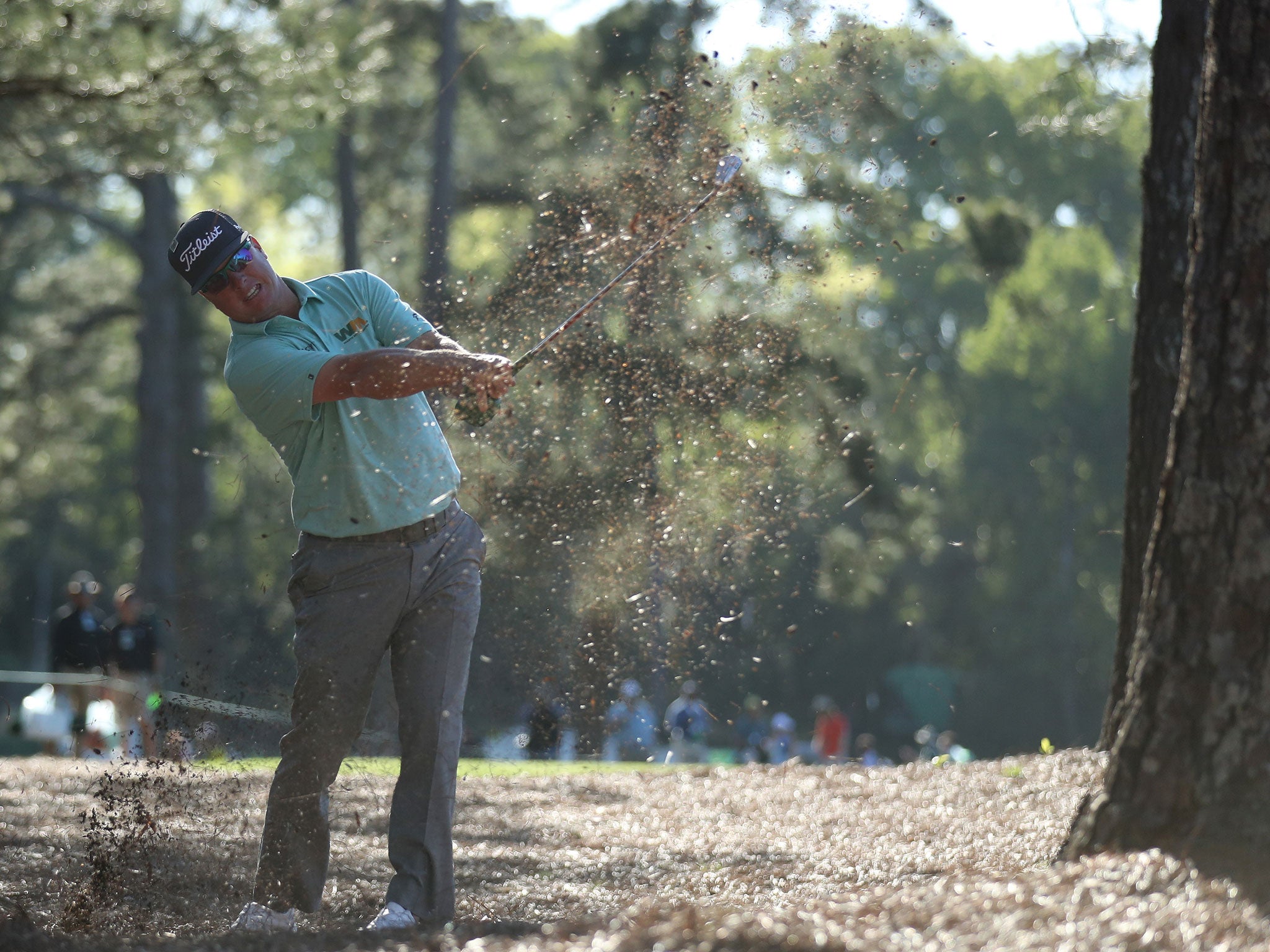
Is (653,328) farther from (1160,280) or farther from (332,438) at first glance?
(332,438)

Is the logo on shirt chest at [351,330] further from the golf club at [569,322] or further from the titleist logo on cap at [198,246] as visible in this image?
the titleist logo on cap at [198,246]

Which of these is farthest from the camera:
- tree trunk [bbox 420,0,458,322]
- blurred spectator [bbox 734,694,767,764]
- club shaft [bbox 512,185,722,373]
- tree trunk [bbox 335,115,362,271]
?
tree trunk [bbox 335,115,362,271]

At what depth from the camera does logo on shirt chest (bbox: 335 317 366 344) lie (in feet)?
14.4

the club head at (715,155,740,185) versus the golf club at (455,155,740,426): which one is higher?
the club head at (715,155,740,185)

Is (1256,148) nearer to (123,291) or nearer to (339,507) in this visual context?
(339,507)

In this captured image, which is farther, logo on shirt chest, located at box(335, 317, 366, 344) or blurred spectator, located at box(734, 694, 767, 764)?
blurred spectator, located at box(734, 694, 767, 764)

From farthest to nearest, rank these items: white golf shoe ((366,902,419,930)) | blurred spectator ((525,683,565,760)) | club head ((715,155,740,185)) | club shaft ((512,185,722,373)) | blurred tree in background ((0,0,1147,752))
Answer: blurred spectator ((525,683,565,760)) → blurred tree in background ((0,0,1147,752)) → club head ((715,155,740,185)) → club shaft ((512,185,722,373)) → white golf shoe ((366,902,419,930))

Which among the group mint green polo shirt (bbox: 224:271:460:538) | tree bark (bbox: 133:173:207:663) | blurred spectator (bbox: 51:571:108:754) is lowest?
blurred spectator (bbox: 51:571:108:754)

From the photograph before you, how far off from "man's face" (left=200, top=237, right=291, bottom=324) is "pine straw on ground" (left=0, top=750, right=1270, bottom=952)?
67.7 inches

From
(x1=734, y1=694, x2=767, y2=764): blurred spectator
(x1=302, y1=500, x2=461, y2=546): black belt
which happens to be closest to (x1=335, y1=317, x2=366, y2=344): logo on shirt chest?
(x1=302, y1=500, x2=461, y2=546): black belt

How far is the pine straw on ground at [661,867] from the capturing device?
2762mm

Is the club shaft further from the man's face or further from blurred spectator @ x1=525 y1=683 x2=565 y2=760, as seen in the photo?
blurred spectator @ x1=525 y1=683 x2=565 y2=760

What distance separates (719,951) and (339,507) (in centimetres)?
195

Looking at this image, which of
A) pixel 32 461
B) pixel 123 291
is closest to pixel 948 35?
pixel 123 291
